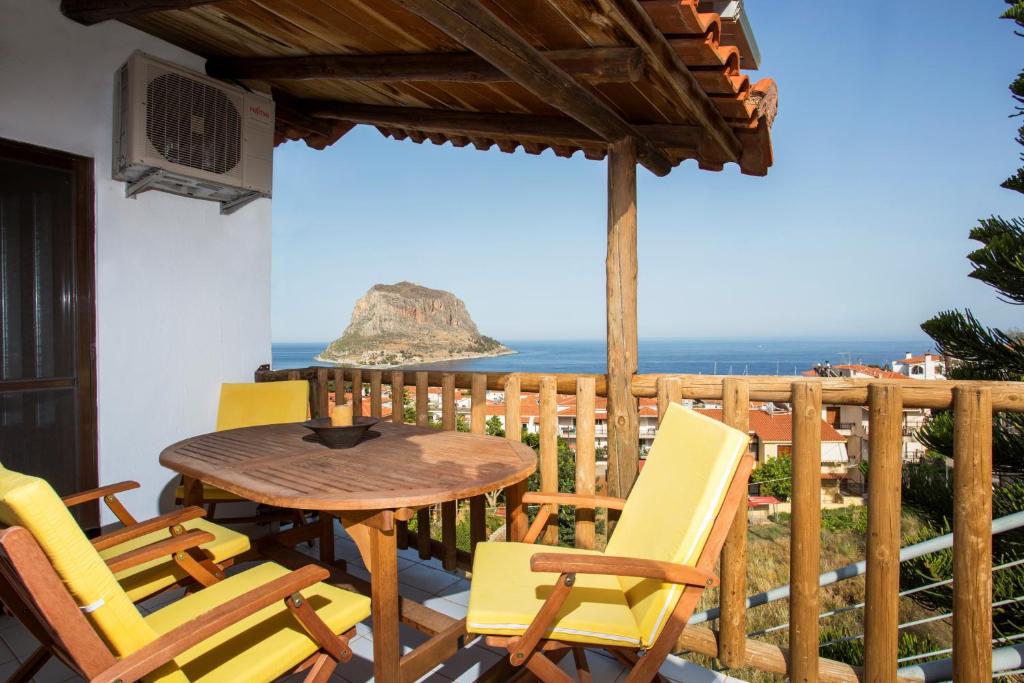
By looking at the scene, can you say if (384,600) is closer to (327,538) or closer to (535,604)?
(535,604)

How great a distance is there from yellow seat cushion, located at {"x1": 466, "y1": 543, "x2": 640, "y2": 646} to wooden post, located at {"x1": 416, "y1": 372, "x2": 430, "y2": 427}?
1268 millimetres

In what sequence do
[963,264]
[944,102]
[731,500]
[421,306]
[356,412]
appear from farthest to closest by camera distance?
1. [944,102]
2. [421,306]
3. [356,412]
4. [963,264]
5. [731,500]

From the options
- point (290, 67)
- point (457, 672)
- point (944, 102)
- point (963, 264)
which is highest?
point (944, 102)

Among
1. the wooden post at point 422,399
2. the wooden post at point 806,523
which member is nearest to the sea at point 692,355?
the wooden post at point 422,399

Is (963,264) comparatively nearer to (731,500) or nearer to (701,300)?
Result: (731,500)

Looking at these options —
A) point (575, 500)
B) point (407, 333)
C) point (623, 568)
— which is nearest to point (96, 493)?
point (575, 500)

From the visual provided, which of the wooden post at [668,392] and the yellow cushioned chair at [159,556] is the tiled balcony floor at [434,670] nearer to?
the yellow cushioned chair at [159,556]

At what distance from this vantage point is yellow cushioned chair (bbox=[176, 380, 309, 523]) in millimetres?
3324

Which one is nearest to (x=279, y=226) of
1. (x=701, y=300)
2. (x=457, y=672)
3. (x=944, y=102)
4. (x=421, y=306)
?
(x=421, y=306)

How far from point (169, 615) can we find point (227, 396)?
75.8 inches

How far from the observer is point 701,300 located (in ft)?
171

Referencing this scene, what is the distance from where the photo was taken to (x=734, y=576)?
2170 mm

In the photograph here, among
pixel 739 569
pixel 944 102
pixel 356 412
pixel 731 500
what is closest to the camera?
pixel 731 500

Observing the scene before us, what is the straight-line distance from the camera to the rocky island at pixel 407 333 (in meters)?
19.4
